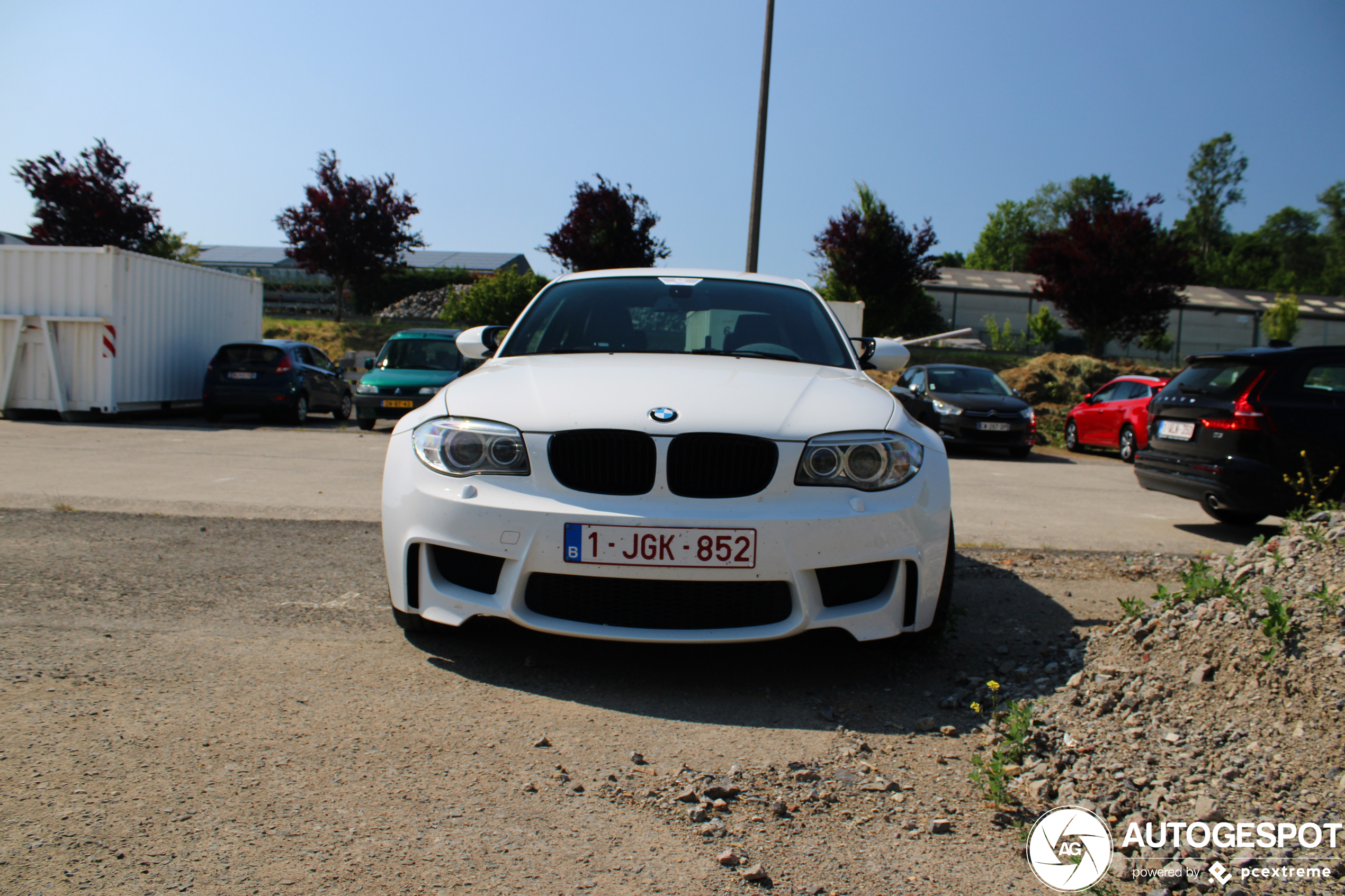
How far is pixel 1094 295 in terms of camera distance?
3072 cm

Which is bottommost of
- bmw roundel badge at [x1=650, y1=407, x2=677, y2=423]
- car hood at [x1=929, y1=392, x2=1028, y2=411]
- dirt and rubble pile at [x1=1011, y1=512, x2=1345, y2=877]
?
dirt and rubble pile at [x1=1011, y1=512, x2=1345, y2=877]

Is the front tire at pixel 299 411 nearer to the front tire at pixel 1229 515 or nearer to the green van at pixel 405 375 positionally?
the green van at pixel 405 375

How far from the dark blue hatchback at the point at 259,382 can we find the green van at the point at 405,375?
4.92ft

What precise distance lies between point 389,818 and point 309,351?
1678cm

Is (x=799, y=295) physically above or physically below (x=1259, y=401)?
above

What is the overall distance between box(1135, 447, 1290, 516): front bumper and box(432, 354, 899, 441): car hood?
4462mm

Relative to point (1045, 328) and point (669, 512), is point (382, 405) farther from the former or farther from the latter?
point (1045, 328)

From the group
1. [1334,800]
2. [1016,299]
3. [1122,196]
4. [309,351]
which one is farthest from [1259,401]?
[1016,299]

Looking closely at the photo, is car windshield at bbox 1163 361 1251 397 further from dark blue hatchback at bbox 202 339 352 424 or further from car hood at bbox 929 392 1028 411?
dark blue hatchback at bbox 202 339 352 424

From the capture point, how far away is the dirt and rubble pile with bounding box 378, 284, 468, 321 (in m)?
40.9

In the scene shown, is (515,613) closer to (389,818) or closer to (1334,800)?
(389,818)

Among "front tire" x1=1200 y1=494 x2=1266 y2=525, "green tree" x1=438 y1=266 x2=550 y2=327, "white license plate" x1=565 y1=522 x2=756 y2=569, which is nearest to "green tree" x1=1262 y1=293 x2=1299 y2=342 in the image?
"green tree" x1=438 y1=266 x2=550 y2=327

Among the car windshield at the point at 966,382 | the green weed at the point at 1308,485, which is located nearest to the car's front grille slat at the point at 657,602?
the green weed at the point at 1308,485

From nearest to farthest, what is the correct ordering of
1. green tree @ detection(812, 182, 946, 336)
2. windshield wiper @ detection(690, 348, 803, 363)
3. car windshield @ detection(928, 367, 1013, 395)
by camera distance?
windshield wiper @ detection(690, 348, 803, 363) → car windshield @ detection(928, 367, 1013, 395) → green tree @ detection(812, 182, 946, 336)
